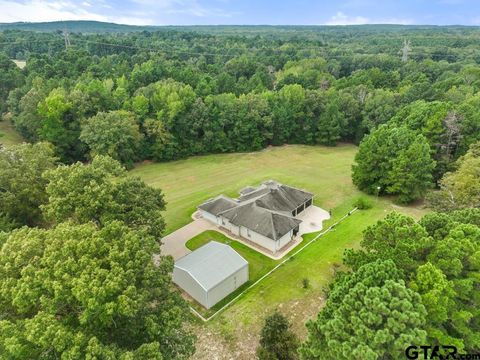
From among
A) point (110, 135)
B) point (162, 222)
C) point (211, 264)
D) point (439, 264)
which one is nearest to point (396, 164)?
point (439, 264)

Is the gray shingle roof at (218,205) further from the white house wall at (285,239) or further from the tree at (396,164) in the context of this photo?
the tree at (396,164)

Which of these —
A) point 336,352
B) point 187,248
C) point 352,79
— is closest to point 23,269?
point 336,352

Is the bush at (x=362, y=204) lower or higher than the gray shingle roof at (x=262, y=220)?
lower

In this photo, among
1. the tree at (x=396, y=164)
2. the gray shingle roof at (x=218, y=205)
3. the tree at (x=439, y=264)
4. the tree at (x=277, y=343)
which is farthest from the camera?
the tree at (x=396, y=164)

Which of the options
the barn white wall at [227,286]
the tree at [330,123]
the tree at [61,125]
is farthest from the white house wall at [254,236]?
the tree at [330,123]

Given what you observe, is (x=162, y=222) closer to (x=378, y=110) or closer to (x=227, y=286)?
(x=227, y=286)

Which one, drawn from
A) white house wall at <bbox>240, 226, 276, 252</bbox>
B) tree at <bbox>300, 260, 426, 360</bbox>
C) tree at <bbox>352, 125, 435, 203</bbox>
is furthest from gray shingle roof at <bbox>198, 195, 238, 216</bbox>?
tree at <bbox>300, 260, 426, 360</bbox>
